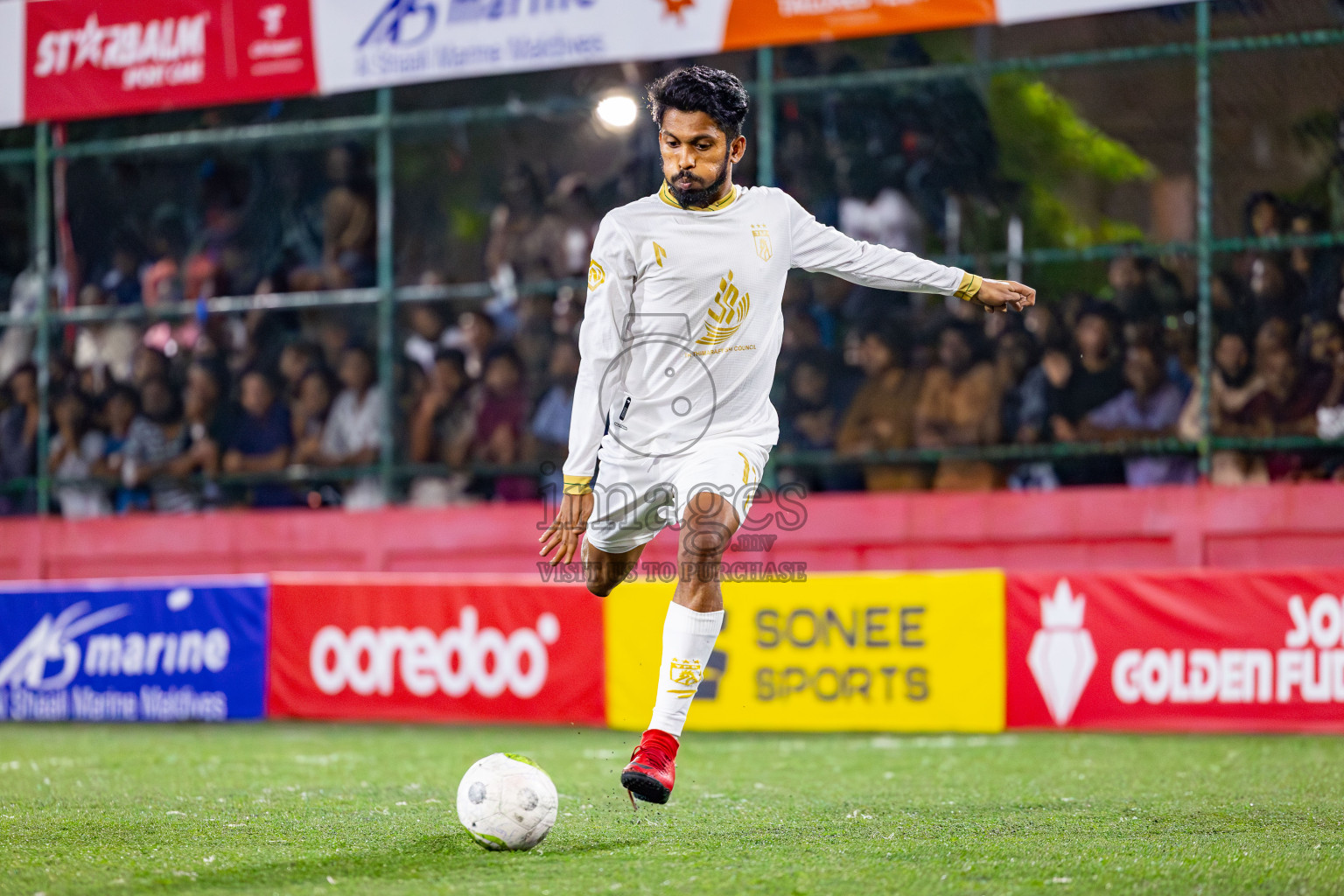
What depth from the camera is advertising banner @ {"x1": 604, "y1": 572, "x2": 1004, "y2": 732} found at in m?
9.50

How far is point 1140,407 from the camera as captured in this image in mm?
10367

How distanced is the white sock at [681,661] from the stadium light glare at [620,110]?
282 inches

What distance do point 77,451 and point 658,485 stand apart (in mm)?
8957

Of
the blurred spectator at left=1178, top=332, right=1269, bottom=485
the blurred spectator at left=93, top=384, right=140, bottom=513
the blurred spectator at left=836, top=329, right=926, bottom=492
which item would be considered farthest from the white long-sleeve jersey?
the blurred spectator at left=93, top=384, right=140, bottom=513

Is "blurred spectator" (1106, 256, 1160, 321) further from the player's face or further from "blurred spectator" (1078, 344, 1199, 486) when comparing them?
the player's face

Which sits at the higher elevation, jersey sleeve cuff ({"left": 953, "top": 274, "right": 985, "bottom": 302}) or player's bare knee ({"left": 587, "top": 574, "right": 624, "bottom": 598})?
jersey sleeve cuff ({"left": 953, "top": 274, "right": 985, "bottom": 302})

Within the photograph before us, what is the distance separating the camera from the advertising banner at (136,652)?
10961mm

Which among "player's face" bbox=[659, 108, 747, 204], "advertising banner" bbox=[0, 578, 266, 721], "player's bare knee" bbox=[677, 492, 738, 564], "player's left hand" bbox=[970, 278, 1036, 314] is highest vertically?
"player's face" bbox=[659, 108, 747, 204]

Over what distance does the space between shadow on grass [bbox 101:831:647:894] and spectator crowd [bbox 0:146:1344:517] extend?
248 inches

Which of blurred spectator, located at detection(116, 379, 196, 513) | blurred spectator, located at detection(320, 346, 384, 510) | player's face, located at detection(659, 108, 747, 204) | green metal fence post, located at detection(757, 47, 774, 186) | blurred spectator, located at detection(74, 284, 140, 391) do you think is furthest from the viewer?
blurred spectator, located at detection(74, 284, 140, 391)

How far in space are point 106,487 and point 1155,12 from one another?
8503 millimetres

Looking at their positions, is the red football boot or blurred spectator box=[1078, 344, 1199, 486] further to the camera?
blurred spectator box=[1078, 344, 1199, 486]

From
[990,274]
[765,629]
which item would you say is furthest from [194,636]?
[990,274]

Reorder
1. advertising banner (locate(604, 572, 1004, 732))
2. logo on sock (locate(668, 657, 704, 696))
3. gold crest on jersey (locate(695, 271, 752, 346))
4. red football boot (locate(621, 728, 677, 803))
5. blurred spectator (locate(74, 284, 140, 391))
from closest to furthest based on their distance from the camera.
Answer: red football boot (locate(621, 728, 677, 803)) → logo on sock (locate(668, 657, 704, 696)) → gold crest on jersey (locate(695, 271, 752, 346)) → advertising banner (locate(604, 572, 1004, 732)) → blurred spectator (locate(74, 284, 140, 391))
